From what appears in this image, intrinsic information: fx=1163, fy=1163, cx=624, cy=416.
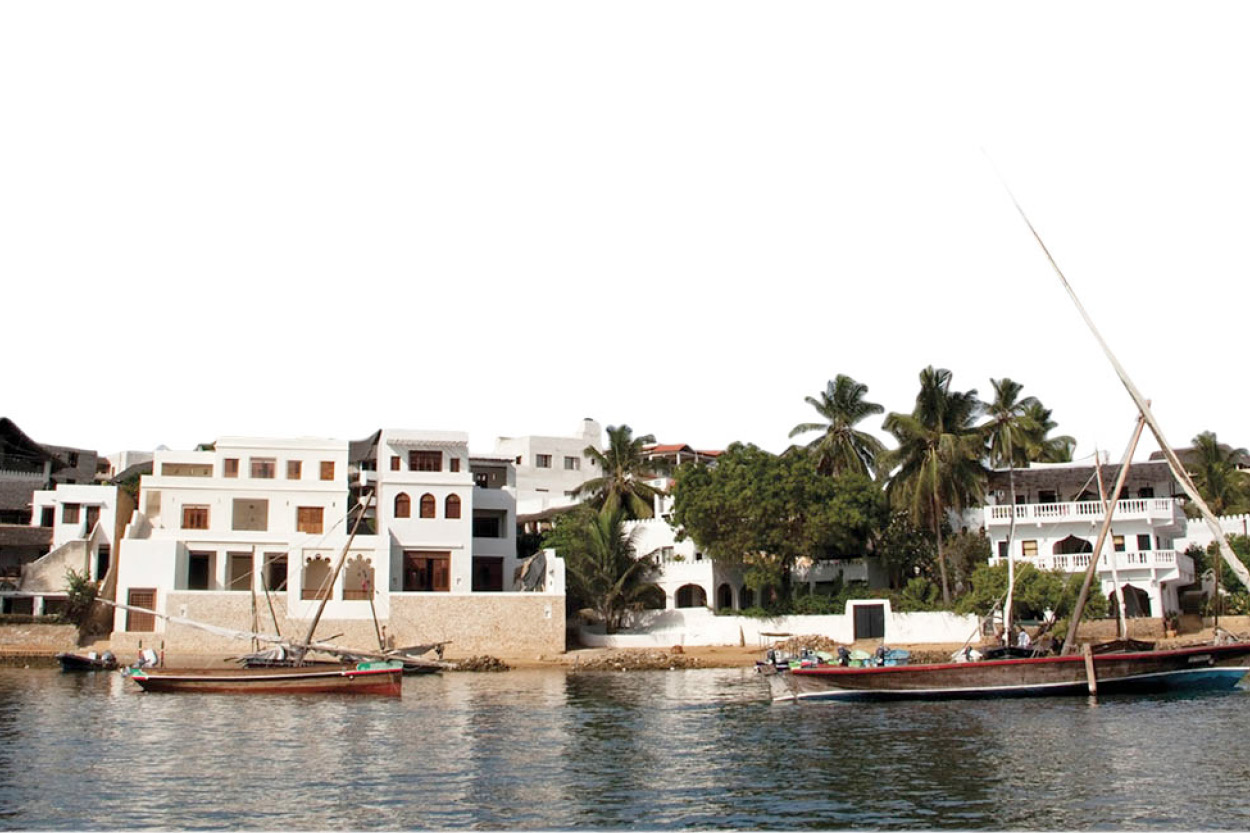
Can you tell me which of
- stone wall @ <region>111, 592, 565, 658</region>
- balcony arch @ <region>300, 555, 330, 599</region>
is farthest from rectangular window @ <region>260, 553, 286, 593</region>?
stone wall @ <region>111, 592, 565, 658</region>

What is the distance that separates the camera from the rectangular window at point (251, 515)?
5759 cm

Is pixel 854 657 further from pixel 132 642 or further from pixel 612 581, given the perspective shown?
pixel 132 642

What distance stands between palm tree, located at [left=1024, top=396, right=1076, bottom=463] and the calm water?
30958mm

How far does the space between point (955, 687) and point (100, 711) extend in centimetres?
2548

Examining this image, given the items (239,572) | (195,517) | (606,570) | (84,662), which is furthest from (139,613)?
(606,570)

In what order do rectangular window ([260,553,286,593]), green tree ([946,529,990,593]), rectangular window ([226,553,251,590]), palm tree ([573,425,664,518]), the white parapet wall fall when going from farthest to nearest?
palm tree ([573,425,664,518]) < rectangular window ([226,553,251,590]) < rectangular window ([260,553,286,593]) < green tree ([946,529,990,593]) < the white parapet wall

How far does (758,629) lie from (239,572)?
2533cm

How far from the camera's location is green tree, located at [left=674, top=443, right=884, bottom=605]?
54.2 meters

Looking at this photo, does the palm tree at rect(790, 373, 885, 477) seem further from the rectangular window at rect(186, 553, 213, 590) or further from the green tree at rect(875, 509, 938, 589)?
the rectangular window at rect(186, 553, 213, 590)

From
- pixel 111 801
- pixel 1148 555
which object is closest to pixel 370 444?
pixel 1148 555

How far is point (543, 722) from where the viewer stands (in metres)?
30.9

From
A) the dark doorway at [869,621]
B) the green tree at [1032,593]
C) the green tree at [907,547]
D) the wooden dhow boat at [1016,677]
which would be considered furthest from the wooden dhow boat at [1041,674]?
the green tree at [907,547]

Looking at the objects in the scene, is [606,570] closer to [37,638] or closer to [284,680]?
[284,680]

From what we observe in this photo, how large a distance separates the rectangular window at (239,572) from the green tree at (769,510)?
21.1 metres
